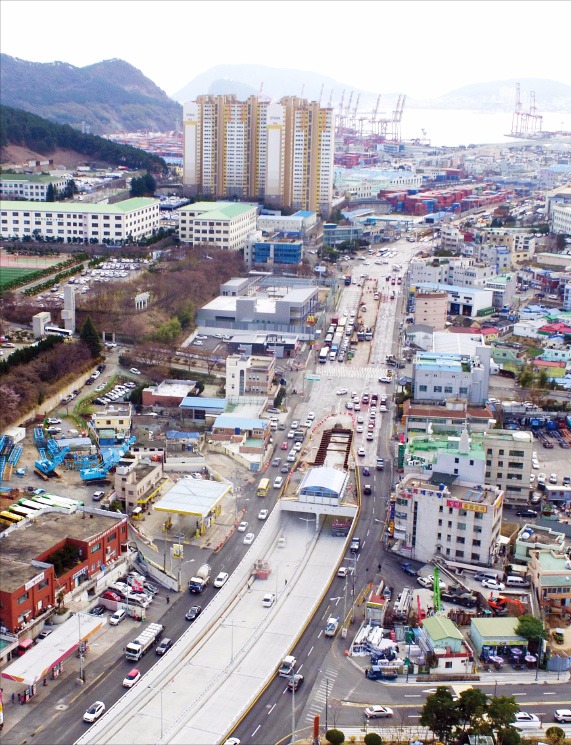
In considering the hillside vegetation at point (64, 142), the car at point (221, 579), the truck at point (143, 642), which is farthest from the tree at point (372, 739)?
the hillside vegetation at point (64, 142)

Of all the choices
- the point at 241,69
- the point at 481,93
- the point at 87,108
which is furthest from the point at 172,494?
the point at 241,69

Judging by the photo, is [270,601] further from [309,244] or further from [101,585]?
[309,244]

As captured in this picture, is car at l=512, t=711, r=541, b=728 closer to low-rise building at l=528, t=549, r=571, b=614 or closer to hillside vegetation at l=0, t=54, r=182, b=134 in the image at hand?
low-rise building at l=528, t=549, r=571, b=614

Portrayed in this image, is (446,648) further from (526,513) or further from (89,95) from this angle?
(89,95)

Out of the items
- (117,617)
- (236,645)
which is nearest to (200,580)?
(117,617)

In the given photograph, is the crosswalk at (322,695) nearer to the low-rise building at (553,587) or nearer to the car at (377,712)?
the car at (377,712)

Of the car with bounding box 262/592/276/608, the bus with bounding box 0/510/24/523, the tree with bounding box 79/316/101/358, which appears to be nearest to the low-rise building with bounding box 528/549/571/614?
the car with bounding box 262/592/276/608
